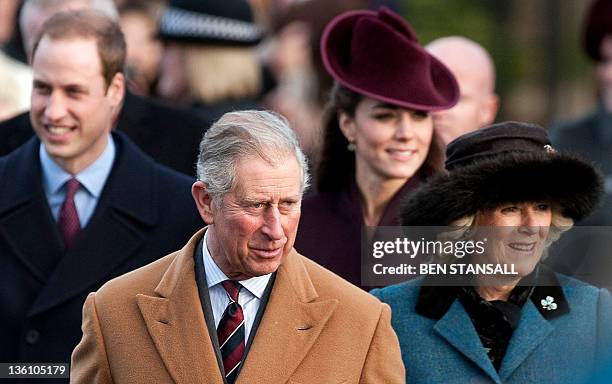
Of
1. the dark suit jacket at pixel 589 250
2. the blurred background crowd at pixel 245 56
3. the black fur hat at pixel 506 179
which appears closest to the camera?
the black fur hat at pixel 506 179

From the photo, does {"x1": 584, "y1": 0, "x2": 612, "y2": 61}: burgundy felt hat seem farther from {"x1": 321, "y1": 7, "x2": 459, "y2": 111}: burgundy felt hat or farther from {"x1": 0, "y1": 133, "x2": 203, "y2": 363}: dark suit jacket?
{"x1": 0, "y1": 133, "x2": 203, "y2": 363}: dark suit jacket

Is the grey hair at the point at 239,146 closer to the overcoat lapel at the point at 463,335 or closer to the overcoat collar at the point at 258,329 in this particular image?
the overcoat collar at the point at 258,329

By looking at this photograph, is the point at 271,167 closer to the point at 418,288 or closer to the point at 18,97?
the point at 418,288

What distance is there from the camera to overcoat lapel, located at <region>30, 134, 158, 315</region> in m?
6.24

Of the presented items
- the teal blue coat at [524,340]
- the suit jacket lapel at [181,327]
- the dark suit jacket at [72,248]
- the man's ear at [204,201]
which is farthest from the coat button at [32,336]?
the teal blue coat at [524,340]

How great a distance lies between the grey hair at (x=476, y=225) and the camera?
548cm

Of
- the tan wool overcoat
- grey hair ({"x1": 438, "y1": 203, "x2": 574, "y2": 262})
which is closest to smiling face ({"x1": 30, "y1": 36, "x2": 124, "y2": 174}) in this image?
the tan wool overcoat

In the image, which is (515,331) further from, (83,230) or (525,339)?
(83,230)

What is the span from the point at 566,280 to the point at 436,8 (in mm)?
10075

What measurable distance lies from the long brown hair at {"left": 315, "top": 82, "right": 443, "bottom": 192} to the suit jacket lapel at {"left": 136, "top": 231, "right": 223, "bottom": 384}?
1.51 m

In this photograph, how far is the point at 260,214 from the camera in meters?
5.09

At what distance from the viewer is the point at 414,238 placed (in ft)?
18.8

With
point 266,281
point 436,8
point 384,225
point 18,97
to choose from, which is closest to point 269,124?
point 266,281

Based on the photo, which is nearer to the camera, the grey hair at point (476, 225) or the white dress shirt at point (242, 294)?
the white dress shirt at point (242, 294)
